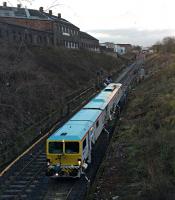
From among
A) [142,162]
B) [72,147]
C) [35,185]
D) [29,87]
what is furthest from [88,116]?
[29,87]

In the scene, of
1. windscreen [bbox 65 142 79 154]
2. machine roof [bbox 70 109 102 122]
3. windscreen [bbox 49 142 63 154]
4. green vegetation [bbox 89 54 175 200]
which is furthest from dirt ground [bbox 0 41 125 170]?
green vegetation [bbox 89 54 175 200]

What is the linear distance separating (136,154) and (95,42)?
9716cm

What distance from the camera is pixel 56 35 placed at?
74562 millimetres

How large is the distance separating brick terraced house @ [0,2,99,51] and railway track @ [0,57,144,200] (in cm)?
3212

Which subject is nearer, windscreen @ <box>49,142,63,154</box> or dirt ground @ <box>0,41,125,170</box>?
windscreen @ <box>49,142,63,154</box>

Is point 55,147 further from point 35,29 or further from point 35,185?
point 35,29

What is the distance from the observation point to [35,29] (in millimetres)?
62969

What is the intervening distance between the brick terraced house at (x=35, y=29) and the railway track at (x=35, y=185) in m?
32.1

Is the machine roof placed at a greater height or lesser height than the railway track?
greater

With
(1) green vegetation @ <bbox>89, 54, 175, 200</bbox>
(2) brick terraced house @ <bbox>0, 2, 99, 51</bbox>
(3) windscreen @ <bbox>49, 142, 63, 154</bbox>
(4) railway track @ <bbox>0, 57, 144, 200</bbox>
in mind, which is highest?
(2) brick terraced house @ <bbox>0, 2, 99, 51</bbox>

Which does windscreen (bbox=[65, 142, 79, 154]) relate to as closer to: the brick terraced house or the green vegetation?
the green vegetation

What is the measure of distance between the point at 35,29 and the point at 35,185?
46.9 m

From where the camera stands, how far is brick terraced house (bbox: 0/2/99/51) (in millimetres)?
53075

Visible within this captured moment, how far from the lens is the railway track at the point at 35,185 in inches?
712
